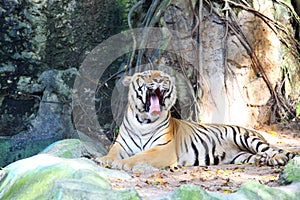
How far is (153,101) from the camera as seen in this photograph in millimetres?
5562

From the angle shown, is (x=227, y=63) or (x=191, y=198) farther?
(x=227, y=63)

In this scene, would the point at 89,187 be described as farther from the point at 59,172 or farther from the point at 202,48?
the point at 202,48

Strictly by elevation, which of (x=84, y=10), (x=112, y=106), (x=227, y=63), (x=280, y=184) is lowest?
(x=280, y=184)

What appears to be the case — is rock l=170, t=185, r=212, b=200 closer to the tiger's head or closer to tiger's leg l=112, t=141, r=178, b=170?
tiger's leg l=112, t=141, r=178, b=170

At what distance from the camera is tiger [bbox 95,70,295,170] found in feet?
17.8

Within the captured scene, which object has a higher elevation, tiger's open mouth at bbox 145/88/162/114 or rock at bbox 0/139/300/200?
tiger's open mouth at bbox 145/88/162/114

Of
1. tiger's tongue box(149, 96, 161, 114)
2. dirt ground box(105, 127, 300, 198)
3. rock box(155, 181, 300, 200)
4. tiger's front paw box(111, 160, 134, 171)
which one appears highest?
tiger's tongue box(149, 96, 161, 114)

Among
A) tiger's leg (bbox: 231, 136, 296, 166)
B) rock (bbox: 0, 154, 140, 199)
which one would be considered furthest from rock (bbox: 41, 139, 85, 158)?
tiger's leg (bbox: 231, 136, 296, 166)

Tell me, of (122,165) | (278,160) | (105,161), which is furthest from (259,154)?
(105,161)

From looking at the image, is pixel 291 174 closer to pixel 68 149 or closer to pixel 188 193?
pixel 188 193

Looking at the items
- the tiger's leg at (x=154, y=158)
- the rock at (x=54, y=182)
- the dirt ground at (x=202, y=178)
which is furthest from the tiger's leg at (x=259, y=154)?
the rock at (x=54, y=182)

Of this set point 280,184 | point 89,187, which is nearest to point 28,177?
point 89,187

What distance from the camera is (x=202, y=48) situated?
7.05m

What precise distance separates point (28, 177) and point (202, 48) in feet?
13.2
